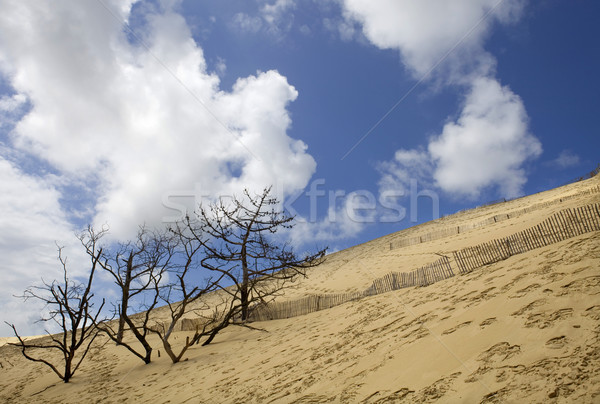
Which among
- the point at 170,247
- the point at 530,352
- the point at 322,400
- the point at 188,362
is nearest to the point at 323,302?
the point at 188,362

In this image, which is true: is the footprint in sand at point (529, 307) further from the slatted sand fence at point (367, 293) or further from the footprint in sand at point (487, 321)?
the slatted sand fence at point (367, 293)

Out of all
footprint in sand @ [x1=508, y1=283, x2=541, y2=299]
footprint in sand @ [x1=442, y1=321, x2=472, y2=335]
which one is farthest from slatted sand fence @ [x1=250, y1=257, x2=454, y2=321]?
footprint in sand @ [x1=442, y1=321, x2=472, y2=335]

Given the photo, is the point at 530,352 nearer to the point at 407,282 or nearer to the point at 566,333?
the point at 566,333

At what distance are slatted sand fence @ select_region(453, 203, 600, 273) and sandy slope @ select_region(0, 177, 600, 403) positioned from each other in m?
0.51

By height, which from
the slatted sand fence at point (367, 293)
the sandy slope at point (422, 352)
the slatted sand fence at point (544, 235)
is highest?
the slatted sand fence at point (544, 235)

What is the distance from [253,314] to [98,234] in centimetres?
646

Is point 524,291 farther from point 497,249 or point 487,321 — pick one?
point 497,249

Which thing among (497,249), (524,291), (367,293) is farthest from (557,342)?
(367,293)

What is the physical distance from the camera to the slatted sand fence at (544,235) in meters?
7.94

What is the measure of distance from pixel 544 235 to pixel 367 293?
195 inches

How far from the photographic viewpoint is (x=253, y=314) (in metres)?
14.1

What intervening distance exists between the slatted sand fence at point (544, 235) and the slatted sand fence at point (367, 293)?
0.59 m

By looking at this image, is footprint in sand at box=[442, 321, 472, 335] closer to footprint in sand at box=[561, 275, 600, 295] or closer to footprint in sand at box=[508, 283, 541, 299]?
footprint in sand at box=[508, 283, 541, 299]

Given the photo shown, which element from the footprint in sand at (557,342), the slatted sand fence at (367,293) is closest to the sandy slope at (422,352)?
the footprint in sand at (557,342)
